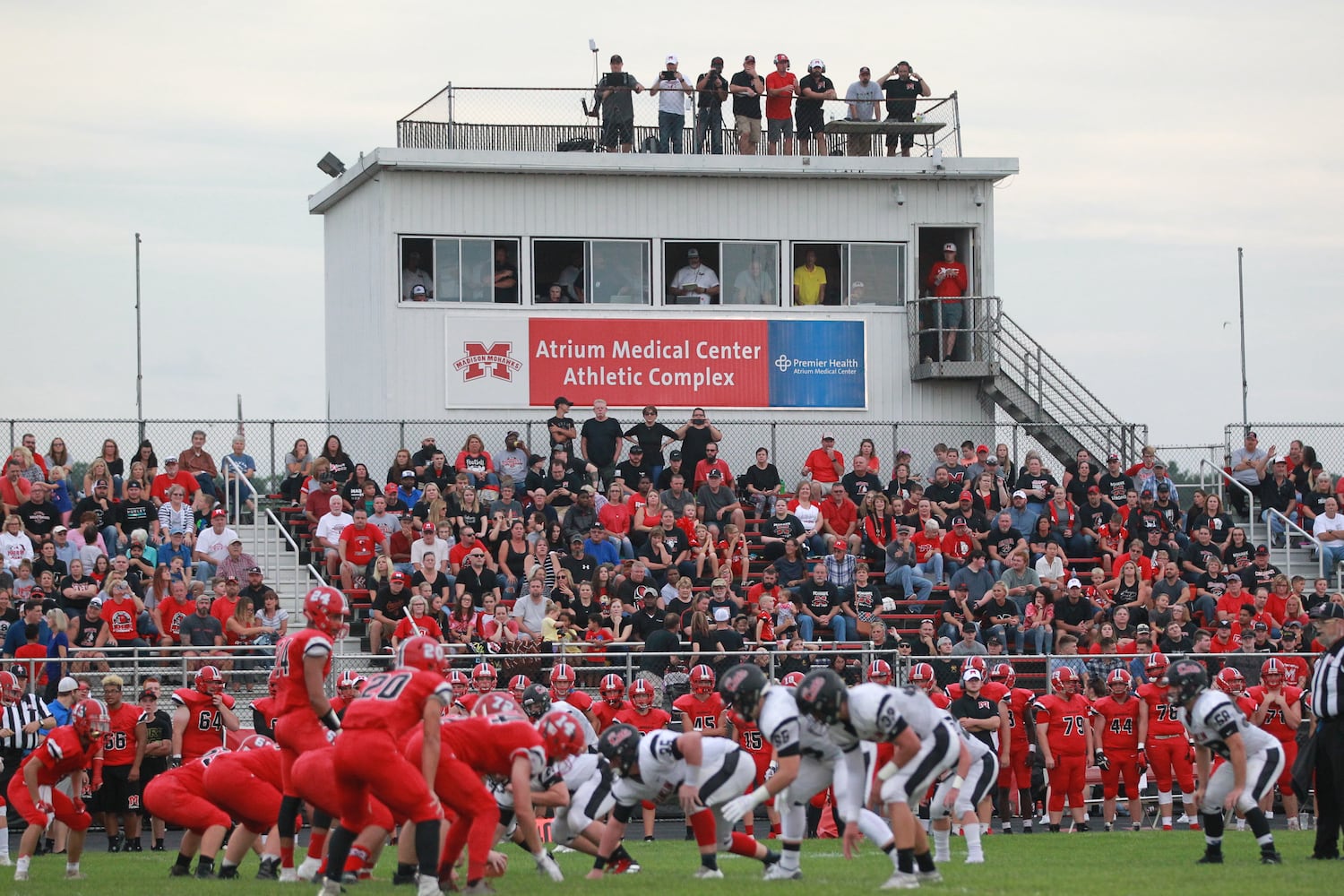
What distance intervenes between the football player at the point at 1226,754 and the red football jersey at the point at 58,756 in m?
8.63

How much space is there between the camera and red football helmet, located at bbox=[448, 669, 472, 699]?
17.0m

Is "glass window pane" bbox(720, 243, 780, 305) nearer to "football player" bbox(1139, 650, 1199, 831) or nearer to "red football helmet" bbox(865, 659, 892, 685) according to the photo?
"red football helmet" bbox(865, 659, 892, 685)

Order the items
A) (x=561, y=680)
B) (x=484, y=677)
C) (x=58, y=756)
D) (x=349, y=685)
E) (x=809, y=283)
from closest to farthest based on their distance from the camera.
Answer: (x=58, y=756)
(x=349, y=685)
(x=484, y=677)
(x=561, y=680)
(x=809, y=283)

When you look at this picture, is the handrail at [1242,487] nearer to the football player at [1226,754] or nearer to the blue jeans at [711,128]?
the blue jeans at [711,128]

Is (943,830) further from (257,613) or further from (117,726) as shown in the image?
(257,613)

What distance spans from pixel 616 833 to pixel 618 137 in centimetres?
1702

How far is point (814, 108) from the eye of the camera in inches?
1102

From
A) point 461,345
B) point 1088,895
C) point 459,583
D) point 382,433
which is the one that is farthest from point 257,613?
point 1088,895

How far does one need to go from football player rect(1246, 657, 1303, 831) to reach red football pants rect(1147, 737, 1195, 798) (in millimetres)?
Result: 817

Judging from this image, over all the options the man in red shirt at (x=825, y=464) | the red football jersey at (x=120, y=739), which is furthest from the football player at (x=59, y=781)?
the man in red shirt at (x=825, y=464)

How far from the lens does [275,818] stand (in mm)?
12742

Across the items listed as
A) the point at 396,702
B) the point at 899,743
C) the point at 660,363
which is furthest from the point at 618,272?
the point at 396,702

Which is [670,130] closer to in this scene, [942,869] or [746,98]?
[746,98]

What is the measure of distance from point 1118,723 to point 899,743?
833 cm
